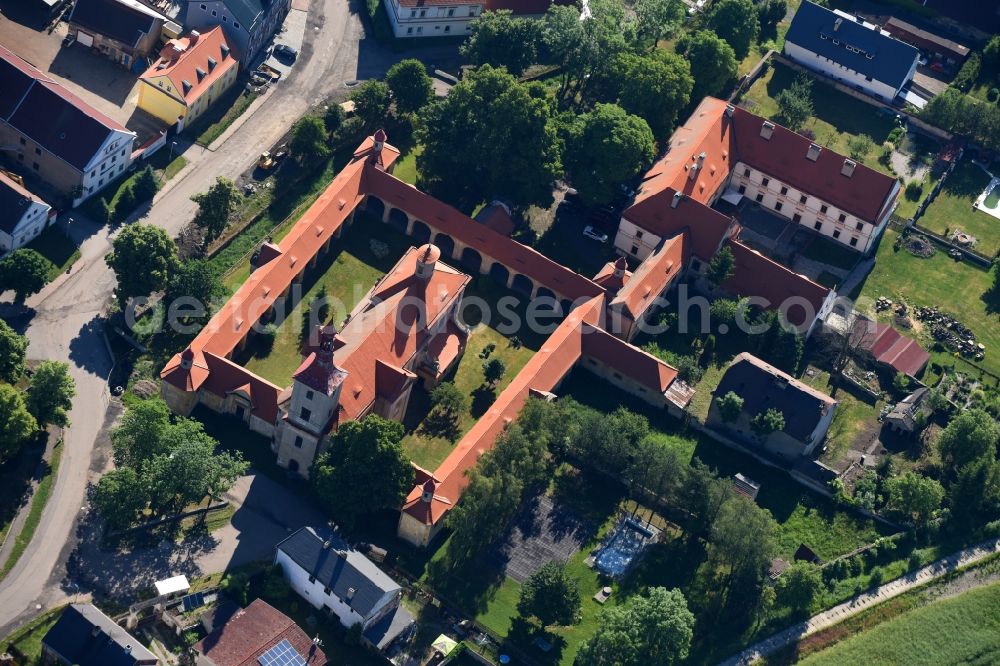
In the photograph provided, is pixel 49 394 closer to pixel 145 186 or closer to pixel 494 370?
pixel 145 186

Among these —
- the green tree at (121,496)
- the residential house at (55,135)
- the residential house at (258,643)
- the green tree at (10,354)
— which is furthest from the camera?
the residential house at (55,135)

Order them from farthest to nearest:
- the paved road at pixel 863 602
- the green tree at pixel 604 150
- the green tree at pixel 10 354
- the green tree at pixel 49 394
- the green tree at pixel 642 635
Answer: the green tree at pixel 604 150
the green tree at pixel 10 354
the green tree at pixel 49 394
the paved road at pixel 863 602
the green tree at pixel 642 635

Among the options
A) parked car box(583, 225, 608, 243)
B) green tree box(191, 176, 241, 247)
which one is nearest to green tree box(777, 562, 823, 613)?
parked car box(583, 225, 608, 243)

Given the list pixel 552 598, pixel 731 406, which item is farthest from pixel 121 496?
pixel 731 406

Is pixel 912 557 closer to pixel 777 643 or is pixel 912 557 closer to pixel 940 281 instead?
pixel 777 643

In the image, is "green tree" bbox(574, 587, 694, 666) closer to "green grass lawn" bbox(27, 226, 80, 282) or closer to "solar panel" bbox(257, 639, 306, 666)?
"solar panel" bbox(257, 639, 306, 666)

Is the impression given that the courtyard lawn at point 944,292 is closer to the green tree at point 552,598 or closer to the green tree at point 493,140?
the green tree at point 493,140

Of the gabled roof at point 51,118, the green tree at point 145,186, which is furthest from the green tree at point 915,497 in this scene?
the gabled roof at point 51,118
